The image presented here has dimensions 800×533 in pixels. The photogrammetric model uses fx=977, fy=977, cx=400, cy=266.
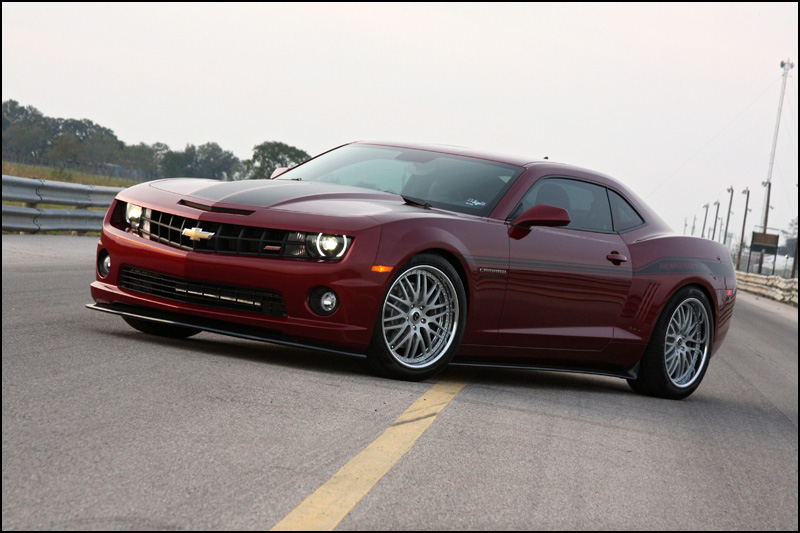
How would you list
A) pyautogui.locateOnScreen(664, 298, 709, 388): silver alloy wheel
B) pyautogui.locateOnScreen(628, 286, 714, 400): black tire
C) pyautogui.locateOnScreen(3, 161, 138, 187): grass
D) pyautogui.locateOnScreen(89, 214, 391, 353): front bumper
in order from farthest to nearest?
1. pyautogui.locateOnScreen(3, 161, 138, 187): grass
2. pyautogui.locateOnScreen(664, 298, 709, 388): silver alloy wheel
3. pyautogui.locateOnScreen(628, 286, 714, 400): black tire
4. pyautogui.locateOnScreen(89, 214, 391, 353): front bumper

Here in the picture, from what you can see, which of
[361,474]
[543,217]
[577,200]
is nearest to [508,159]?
[577,200]

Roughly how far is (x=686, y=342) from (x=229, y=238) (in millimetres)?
3512

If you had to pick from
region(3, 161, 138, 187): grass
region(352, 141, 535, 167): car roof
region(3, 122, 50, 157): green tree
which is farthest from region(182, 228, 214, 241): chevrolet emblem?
region(3, 122, 50, 157): green tree

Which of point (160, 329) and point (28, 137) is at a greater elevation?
point (28, 137)

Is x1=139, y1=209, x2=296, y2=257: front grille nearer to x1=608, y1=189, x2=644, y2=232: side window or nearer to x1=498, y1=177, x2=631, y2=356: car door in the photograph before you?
x1=498, y1=177, x2=631, y2=356: car door

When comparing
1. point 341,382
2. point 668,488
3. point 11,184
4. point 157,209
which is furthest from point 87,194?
point 668,488

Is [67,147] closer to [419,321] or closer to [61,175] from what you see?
[61,175]

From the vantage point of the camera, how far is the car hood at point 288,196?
5.12m

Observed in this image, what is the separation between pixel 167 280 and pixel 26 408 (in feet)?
5.81

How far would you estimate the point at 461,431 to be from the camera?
4062 mm

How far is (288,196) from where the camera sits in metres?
5.29

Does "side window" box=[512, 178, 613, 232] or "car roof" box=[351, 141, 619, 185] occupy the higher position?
"car roof" box=[351, 141, 619, 185]

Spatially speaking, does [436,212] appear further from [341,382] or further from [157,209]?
[157,209]

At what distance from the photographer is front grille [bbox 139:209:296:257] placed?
4.98m
